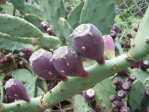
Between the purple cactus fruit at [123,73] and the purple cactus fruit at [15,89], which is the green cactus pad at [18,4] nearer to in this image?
the purple cactus fruit at [123,73]

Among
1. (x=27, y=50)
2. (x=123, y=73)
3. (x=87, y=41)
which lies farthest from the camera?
(x=27, y=50)

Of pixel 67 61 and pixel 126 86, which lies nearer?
pixel 67 61

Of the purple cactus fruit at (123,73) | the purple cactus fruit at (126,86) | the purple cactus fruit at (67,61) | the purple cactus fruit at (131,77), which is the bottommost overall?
the purple cactus fruit at (67,61)

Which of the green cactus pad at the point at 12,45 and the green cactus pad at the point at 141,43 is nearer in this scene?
the green cactus pad at the point at 141,43

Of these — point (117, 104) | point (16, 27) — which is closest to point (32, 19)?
point (16, 27)

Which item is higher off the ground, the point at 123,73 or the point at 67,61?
the point at 123,73

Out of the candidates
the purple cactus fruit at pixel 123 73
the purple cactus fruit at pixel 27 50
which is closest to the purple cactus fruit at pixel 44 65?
the purple cactus fruit at pixel 123 73

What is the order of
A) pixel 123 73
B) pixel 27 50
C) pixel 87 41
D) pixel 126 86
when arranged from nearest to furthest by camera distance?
1. pixel 87 41
2. pixel 126 86
3. pixel 123 73
4. pixel 27 50

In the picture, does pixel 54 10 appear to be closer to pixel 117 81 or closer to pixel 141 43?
pixel 117 81
